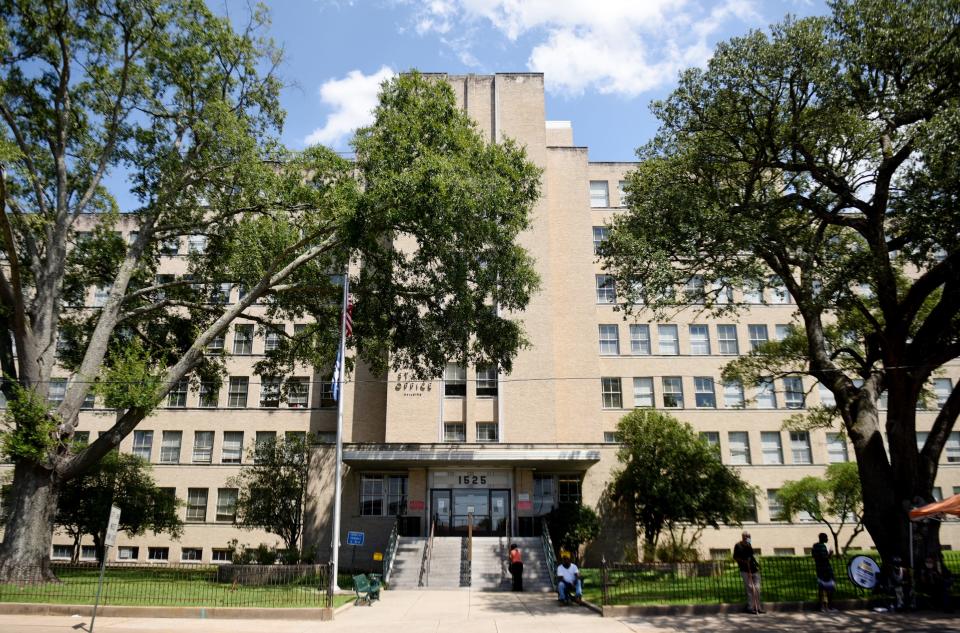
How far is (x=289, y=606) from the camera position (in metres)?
15.8

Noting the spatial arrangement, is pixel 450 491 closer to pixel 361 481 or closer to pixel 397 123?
pixel 361 481

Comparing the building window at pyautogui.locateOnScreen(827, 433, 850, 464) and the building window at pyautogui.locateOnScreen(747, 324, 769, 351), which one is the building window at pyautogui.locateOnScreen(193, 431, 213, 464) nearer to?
the building window at pyautogui.locateOnScreen(747, 324, 769, 351)

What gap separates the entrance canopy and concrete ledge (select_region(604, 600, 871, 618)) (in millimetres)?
2373

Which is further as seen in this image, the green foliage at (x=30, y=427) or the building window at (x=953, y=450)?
the building window at (x=953, y=450)

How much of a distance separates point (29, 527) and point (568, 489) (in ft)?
71.5

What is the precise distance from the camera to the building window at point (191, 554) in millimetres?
38188

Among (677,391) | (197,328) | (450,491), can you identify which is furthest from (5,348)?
(677,391)

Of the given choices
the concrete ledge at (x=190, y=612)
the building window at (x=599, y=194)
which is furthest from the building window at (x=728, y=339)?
the concrete ledge at (x=190, y=612)

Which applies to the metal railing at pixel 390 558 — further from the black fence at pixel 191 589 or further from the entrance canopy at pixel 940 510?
the entrance canopy at pixel 940 510

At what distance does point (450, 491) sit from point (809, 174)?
66.8 feet

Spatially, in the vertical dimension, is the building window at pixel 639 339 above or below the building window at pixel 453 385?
above

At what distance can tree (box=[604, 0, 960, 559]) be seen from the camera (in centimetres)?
1758

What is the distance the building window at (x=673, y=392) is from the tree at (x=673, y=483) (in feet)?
34.2

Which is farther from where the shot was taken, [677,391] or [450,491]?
[677,391]
